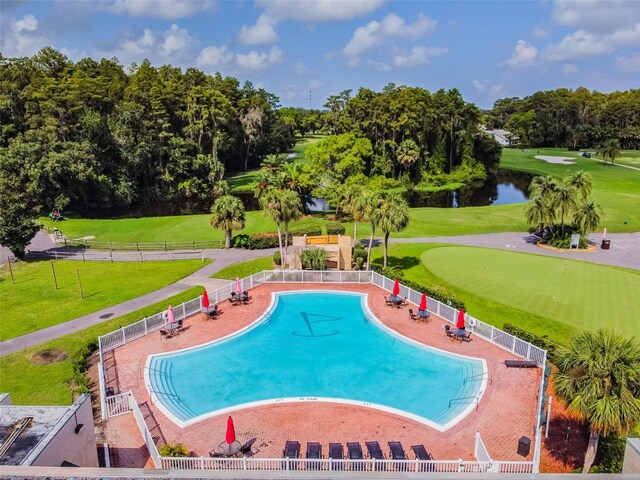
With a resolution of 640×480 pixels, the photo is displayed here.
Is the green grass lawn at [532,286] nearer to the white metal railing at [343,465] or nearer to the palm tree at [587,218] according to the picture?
the palm tree at [587,218]

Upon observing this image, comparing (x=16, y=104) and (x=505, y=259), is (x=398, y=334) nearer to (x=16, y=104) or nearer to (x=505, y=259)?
(x=505, y=259)

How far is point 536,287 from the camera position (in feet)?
98.7

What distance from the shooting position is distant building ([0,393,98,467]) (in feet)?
33.7

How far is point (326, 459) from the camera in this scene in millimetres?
13773

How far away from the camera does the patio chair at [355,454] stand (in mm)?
14047

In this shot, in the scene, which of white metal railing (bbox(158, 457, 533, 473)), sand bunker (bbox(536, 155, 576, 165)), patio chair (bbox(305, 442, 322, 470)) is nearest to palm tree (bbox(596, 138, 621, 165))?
sand bunker (bbox(536, 155, 576, 165))

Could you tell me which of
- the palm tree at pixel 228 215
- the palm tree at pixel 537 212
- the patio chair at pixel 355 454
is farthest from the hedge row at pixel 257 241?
the patio chair at pixel 355 454

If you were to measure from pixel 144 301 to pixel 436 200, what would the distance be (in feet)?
194

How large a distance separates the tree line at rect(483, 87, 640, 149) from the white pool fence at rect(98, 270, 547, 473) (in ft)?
382

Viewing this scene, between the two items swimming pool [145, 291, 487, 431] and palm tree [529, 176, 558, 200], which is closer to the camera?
swimming pool [145, 291, 487, 431]

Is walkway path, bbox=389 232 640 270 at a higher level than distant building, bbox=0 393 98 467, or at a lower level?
lower

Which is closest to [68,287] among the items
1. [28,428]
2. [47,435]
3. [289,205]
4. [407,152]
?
[289,205]

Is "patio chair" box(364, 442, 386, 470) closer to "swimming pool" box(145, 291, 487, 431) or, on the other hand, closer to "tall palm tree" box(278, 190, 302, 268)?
"swimming pool" box(145, 291, 487, 431)

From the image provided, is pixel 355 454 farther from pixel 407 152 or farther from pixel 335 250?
pixel 407 152
